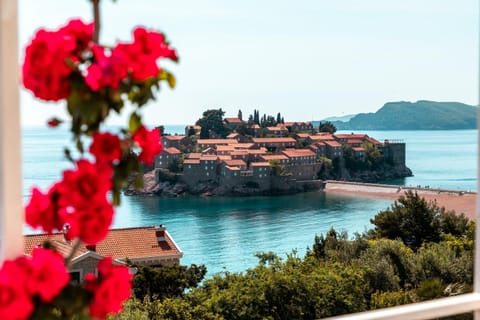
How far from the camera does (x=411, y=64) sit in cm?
1270

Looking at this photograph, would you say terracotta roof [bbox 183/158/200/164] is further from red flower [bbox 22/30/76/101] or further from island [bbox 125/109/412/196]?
red flower [bbox 22/30/76/101]

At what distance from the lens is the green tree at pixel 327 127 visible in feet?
34.5

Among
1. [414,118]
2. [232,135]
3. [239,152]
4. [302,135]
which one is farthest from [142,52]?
[414,118]

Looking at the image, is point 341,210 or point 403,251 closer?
point 403,251

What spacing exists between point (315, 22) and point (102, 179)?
11356 mm

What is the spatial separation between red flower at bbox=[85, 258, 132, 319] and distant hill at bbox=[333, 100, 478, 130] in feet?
33.4

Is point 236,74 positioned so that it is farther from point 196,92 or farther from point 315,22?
point 315,22

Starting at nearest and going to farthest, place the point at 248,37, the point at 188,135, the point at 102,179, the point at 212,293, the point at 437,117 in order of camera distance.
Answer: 1. the point at 102,179
2. the point at 212,293
3. the point at 188,135
4. the point at 248,37
5. the point at 437,117

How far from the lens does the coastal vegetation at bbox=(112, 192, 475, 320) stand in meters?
7.64

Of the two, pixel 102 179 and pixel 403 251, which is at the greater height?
pixel 102 179

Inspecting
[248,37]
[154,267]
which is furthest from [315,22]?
[154,267]

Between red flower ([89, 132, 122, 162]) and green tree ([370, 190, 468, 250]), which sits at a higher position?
red flower ([89, 132, 122, 162])

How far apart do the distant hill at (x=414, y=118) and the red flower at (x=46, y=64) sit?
1022cm

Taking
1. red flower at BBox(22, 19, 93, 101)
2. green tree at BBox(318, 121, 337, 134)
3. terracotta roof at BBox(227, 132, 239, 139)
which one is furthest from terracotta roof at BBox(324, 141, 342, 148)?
red flower at BBox(22, 19, 93, 101)
